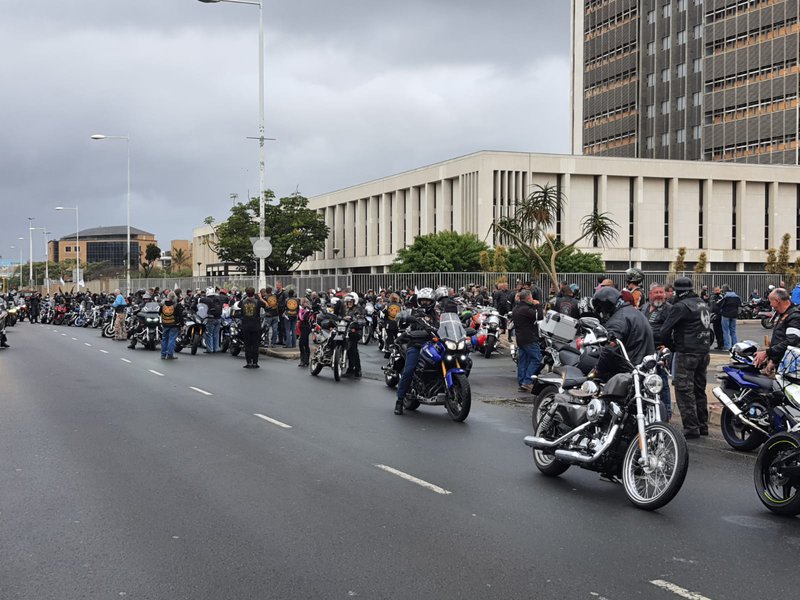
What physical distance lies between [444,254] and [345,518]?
163 ft

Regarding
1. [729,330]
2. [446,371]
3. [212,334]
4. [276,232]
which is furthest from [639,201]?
[446,371]

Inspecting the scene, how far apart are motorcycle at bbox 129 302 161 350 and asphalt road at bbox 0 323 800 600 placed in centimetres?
1477

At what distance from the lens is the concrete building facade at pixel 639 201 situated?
69000 millimetres

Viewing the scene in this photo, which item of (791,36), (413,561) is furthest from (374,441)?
(791,36)

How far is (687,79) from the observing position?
9275 centimetres

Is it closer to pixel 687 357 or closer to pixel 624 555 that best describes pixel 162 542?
pixel 624 555

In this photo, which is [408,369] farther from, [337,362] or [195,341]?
[195,341]

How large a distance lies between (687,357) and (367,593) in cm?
674

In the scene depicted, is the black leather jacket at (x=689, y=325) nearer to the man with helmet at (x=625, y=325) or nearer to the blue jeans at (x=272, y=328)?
the man with helmet at (x=625, y=325)

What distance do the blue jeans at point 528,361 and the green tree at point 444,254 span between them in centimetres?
3927

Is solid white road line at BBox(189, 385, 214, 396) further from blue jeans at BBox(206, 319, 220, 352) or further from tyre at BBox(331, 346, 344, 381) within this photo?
blue jeans at BBox(206, 319, 220, 352)

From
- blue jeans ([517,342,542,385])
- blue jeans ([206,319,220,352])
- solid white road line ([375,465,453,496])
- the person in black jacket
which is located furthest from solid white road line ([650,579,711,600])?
blue jeans ([206,319,220,352])

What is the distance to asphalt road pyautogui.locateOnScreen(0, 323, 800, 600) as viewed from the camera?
521 centimetres

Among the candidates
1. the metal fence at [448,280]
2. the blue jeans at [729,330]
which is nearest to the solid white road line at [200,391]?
the blue jeans at [729,330]
